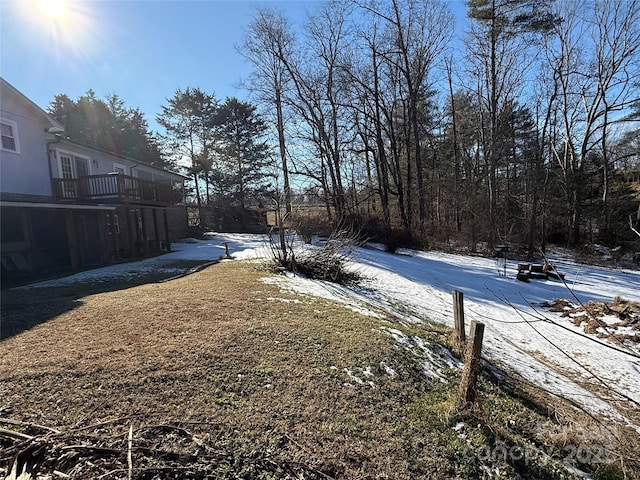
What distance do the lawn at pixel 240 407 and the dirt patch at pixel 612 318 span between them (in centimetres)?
472

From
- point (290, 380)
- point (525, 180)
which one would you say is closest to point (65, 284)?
point (290, 380)

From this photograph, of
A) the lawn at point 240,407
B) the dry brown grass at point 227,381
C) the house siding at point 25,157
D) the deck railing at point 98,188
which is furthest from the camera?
the deck railing at point 98,188

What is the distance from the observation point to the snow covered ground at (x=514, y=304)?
4.63 metres

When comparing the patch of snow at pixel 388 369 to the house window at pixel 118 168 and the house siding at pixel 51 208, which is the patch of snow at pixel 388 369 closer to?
the house siding at pixel 51 208

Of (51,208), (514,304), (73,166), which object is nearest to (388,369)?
(514,304)

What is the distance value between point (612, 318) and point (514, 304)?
2024mm

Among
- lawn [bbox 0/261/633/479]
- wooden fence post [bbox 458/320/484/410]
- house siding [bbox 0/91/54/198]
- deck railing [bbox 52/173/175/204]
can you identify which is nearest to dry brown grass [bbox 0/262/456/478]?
lawn [bbox 0/261/633/479]

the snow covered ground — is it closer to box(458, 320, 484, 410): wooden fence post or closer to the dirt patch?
the dirt patch

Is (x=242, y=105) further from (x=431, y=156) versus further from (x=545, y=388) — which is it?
(x=545, y=388)

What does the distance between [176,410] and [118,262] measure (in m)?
11.9

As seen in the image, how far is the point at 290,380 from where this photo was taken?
3365mm

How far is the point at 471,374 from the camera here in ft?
10.8

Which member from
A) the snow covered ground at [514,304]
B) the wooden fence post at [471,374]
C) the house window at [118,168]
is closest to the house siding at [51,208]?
the house window at [118,168]

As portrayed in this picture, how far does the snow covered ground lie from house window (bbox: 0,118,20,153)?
478 centimetres
